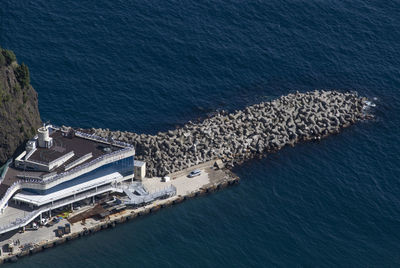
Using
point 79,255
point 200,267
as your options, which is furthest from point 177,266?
point 79,255

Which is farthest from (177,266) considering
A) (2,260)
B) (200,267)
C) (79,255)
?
(2,260)

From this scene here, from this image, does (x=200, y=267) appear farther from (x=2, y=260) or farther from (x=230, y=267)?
(x=2, y=260)

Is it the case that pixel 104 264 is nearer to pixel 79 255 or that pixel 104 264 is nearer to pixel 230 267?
pixel 79 255

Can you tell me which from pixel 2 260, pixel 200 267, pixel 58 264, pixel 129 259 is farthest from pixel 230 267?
pixel 2 260

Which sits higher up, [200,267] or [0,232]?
[0,232]

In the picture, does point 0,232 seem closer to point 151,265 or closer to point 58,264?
point 58,264

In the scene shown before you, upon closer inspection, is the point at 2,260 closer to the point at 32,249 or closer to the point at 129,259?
the point at 32,249

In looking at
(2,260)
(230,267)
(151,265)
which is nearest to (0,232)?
(2,260)
